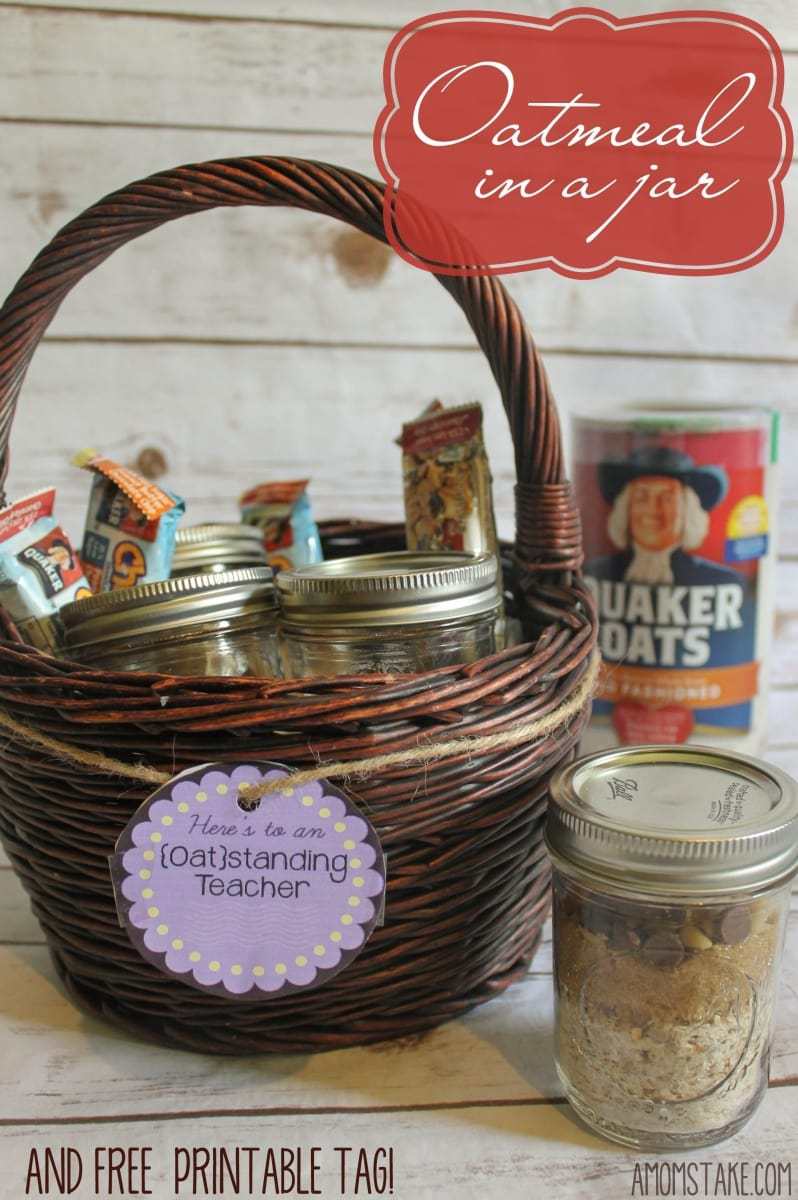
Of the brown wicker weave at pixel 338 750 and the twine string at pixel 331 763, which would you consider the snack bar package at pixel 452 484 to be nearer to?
the brown wicker weave at pixel 338 750

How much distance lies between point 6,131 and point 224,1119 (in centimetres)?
98

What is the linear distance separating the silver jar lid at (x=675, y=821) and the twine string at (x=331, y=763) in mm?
41

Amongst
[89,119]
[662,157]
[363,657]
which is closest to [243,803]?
[363,657]

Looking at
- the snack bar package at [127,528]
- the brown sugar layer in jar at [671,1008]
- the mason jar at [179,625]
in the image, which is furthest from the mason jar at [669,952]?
the snack bar package at [127,528]

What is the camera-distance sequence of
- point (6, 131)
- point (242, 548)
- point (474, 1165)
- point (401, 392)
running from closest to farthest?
point (474, 1165)
point (242, 548)
point (6, 131)
point (401, 392)

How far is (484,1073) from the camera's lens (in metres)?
Answer: 0.67

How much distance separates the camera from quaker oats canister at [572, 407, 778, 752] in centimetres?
98

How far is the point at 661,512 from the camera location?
0.99 meters

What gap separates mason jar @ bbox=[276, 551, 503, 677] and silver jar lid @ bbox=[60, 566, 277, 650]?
0.03 metres

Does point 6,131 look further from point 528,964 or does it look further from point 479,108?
point 528,964

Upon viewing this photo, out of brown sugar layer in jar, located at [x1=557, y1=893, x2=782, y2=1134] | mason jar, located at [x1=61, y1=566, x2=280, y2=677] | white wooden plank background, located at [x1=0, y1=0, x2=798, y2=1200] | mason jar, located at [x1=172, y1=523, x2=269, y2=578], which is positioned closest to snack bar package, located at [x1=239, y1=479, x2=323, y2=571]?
mason jar, located at [x1=172, y1=523, x2=269, y2=578]

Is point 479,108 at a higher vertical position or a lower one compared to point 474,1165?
higher

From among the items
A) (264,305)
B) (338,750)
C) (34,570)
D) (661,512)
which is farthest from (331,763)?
(264,305)

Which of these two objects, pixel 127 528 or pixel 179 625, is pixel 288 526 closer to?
pixel 127 528
